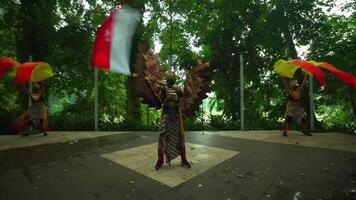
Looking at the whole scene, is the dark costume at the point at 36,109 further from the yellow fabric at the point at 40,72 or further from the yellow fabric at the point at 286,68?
the yellow fabric at the point at 286,68

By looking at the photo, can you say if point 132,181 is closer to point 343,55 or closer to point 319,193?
point 319,193

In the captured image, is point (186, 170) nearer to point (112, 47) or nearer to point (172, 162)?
point (172, 162)

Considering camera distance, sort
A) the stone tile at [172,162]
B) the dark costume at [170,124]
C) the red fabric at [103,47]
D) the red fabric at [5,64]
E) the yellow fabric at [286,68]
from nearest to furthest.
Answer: the red fabric at [103,47] → the stone tile at [172,162] → the dark costume at [170,124] → the red fabric at [5,64] → the yellow fabric at [286,68]

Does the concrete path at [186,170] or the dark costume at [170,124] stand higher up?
the dark costume at [170,124]

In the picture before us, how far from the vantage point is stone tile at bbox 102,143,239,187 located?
259 inches

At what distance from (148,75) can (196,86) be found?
1.42 metres

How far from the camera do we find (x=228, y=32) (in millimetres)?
15469

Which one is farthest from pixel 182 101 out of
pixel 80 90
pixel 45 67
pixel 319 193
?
pixel 80 90

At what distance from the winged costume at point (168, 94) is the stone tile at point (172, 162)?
0.92 ft

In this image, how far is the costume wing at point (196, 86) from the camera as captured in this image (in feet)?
28.1

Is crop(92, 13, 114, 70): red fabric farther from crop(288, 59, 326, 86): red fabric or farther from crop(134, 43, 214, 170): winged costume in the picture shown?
crop(288, 59, 326, 86): red fabric

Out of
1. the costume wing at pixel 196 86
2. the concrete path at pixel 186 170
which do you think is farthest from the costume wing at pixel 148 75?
the concrete path at pixel 186 170

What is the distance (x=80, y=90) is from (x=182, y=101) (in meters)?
10.3

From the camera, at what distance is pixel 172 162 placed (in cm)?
780
